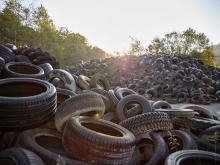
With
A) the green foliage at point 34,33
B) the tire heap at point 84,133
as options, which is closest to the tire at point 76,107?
the tire heap at point 84,133

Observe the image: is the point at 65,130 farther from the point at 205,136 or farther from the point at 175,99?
the point at 175,99

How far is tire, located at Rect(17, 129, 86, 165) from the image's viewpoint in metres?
3.63

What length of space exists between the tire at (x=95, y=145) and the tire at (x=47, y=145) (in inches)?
6.6

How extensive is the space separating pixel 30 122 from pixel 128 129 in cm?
171

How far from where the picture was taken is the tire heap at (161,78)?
14.2 metres

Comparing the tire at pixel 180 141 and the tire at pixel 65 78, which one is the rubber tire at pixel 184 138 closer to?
the tire at pixel 180 141

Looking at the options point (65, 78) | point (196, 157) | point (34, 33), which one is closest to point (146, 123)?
point (196, 157)

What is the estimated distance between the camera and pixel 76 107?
4383 millimetres

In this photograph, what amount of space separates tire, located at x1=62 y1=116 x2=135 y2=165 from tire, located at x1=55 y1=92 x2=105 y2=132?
0.86 ft

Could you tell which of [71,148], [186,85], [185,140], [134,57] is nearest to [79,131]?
[71,148]

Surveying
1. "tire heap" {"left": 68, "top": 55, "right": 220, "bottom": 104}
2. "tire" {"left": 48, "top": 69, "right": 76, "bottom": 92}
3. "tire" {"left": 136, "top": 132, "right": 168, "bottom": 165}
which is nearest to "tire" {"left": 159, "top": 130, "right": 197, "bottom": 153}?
"tire" {"left": 136, "top": 132, "right": 168, "bottom": 165}

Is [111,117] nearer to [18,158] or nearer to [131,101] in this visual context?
[131,101]

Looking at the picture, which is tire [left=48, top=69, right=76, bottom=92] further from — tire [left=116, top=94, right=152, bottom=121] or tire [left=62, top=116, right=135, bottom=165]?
tire [left=62, top=116, right=135, bottom=165]

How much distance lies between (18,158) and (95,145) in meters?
1.03
